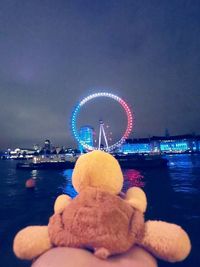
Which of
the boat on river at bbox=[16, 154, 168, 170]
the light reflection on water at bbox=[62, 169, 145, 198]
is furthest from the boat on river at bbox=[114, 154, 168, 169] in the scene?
the light reflection on water at bbox=[62, 169, 145, 198]

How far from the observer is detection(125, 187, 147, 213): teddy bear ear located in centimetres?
201

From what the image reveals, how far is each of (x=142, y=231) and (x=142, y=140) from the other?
150579 mm

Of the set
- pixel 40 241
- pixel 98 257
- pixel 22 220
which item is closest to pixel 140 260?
pixel 98 257

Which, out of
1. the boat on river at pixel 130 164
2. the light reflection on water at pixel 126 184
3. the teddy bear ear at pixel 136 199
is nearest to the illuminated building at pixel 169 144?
the boat on river at pixel 130 164

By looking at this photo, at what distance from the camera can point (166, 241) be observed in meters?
1.81

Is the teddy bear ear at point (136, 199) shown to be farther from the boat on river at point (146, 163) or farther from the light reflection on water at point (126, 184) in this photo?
the boat on river at point (146, 163)

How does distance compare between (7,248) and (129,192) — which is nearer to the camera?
(129,192)

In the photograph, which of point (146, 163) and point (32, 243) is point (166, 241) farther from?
point (146, 163)

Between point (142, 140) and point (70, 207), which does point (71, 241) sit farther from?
point (142, 140)

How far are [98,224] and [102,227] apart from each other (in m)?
0.04

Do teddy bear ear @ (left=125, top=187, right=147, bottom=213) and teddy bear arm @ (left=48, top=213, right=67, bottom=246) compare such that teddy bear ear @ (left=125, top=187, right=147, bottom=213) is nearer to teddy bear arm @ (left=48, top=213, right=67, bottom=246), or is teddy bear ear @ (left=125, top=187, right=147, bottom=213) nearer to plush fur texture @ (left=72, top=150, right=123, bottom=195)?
plush fur texture @ (left=72, top=150, right=123, bottom=195)

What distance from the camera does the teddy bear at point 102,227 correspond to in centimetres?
168

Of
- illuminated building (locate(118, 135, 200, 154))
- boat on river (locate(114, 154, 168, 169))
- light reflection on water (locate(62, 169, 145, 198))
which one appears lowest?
light reflection on water (locate(62, 169, 145, 198))

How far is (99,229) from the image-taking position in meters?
1.66
